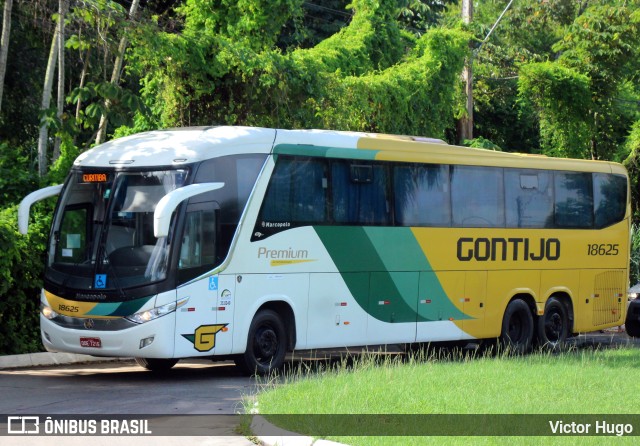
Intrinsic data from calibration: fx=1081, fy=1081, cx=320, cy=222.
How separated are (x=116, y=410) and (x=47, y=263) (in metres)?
3.95

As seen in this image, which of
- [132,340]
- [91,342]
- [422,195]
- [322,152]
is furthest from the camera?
[422,195]

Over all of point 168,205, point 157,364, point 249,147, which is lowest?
point 157,364

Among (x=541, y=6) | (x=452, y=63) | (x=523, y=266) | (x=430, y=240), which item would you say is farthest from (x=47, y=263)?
(x=541, y=6)

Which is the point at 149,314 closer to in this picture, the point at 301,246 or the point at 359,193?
the point at 301,246

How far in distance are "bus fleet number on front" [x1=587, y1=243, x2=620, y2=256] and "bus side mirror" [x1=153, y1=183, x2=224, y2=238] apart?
962 centimetres

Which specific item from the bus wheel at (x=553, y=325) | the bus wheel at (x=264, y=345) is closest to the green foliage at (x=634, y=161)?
the bus wheel at (x=553, y=325)

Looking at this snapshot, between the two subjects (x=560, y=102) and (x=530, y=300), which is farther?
(x=560, y=102)

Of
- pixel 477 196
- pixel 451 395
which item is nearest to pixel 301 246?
pixel 477 196

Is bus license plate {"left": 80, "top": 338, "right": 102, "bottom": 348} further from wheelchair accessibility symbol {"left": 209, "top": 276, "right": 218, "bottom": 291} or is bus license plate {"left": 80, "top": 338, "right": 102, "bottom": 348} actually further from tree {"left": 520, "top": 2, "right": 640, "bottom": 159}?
tree {"left": 520, "top": 2, "right": 640, "bottom": 159}

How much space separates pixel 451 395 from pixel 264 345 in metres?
4.30

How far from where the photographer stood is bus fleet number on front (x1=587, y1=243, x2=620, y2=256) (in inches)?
819

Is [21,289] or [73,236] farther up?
[73,236]

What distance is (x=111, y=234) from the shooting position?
46.1 feet

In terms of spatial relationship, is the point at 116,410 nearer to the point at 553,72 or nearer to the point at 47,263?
the point at 47,263
